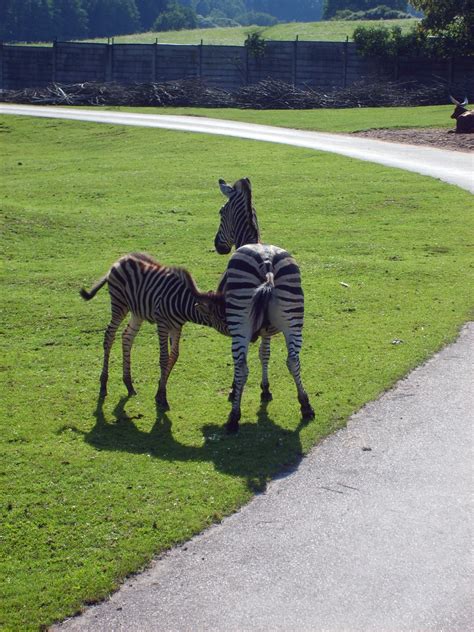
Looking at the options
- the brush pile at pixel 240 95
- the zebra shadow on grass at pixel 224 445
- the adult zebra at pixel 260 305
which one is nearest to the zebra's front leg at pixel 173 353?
the zebra shadow on grass at pixel 224 445

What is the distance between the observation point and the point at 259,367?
12.5 metres

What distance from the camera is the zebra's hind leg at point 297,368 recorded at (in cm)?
1035

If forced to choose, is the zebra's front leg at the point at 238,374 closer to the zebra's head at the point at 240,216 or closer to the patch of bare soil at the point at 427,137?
the zebra's head at the point at 240,216

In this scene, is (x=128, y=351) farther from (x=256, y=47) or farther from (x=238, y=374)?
(x=256, y=47)

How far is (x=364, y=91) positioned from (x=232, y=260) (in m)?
37.3

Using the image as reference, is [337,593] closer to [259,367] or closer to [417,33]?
[259,367]

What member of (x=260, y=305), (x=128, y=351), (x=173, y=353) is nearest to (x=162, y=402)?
(x=173, y=353)

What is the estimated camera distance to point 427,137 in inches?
1299

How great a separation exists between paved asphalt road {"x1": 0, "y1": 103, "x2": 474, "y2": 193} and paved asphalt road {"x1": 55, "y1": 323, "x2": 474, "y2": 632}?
1598 cm

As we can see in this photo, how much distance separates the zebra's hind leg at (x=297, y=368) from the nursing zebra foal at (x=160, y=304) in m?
0.77

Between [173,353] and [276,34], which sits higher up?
[276,34]

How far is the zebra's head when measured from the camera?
12.5 metres

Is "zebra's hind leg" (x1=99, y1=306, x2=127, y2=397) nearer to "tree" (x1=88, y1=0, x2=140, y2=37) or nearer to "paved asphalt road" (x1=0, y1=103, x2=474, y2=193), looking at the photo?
"paved asphalt road" (x1=0, y1=103, x2=474, y2=193)

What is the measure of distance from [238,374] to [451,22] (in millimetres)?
40533
